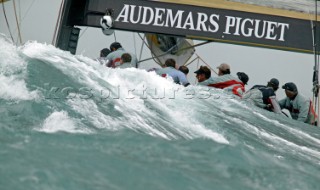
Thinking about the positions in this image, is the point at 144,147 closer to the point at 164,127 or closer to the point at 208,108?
the point at 164,127

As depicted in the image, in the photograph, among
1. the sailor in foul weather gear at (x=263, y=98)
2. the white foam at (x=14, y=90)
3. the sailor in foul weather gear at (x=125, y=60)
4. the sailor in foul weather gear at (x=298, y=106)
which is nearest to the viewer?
the white foam at (x=14, y=90)

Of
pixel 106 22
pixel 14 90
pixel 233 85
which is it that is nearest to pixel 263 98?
pixel 233 85

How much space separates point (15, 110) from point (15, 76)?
606mm

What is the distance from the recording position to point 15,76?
4367 millimetres

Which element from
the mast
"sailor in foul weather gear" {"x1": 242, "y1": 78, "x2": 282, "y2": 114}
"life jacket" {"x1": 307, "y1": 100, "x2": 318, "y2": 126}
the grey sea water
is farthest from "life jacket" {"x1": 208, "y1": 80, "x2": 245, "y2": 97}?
the grey sea water

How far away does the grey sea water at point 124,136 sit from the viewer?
10.5ft

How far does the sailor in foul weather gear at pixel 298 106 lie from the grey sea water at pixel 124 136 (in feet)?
4.97

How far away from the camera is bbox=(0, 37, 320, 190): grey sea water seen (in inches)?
126

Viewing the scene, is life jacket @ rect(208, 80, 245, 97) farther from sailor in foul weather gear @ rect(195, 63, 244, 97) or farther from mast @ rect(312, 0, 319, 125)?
mast @ rect(312, 0, 319, 125)

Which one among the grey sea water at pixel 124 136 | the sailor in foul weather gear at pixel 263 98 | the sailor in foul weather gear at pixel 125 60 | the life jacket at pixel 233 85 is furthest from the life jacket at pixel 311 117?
the sailor in foul weather gear at pixel 125 60

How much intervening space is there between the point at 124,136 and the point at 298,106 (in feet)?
12.4

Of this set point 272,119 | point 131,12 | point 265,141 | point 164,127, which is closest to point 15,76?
point 164,127

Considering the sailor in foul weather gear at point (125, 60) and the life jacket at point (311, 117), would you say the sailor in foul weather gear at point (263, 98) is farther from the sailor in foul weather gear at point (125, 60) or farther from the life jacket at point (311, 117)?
the sailor in foul weather gear at point (125, 60)

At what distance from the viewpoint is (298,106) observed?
24.0 ft
